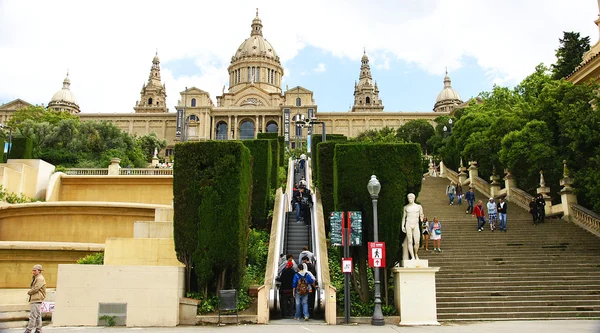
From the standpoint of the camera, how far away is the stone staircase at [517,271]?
13.2 m

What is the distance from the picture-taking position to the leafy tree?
36.6m

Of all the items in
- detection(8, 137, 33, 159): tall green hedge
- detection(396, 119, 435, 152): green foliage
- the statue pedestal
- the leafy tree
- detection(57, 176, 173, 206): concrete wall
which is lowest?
the statue pedestal

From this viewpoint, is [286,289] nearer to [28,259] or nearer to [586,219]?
[28,259]

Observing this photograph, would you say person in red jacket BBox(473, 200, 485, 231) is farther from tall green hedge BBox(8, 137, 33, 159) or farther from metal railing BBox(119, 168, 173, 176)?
tall green hedge BBox(8, 137, 33, 159)

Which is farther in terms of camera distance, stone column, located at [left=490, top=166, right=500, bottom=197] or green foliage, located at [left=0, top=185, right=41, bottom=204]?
stone column, located at [left=490, top=166, right=500, bottom=197]

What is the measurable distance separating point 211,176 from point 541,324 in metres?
8.81

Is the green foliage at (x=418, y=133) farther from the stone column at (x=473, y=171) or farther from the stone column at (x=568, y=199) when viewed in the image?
the stone column at (x=568, y=199)

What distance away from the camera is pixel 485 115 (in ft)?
123

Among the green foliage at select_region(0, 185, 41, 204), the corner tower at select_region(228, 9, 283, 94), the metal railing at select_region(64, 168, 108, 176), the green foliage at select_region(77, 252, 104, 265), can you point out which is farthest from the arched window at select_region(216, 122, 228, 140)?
the green foliage at select_region(77, 252, 104, 265)

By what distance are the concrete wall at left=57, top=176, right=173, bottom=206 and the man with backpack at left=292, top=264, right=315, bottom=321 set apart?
1596 centimetres

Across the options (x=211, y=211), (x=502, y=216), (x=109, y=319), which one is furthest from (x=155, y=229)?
(x=502, y=216)

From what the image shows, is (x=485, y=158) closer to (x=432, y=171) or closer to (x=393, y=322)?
(x=432, y=171)

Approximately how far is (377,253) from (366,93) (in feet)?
360

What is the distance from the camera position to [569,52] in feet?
125
